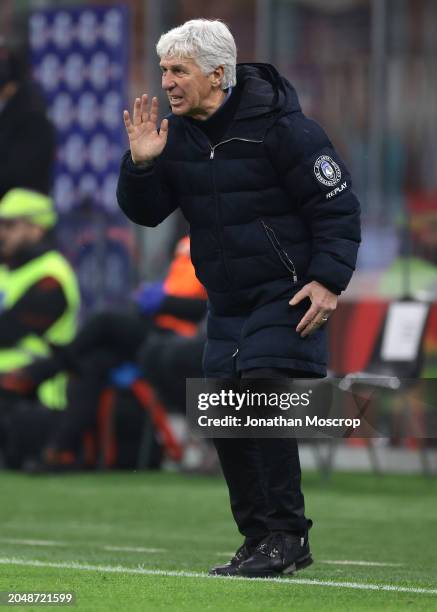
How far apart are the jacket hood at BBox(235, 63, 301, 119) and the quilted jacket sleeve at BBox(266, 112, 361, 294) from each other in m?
0.06

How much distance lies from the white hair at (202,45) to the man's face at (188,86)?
0.02 metres

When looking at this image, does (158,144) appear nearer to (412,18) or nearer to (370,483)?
(370,483)

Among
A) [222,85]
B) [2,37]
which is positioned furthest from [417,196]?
[222,85]

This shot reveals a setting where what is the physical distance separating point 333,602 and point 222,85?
1.81 m

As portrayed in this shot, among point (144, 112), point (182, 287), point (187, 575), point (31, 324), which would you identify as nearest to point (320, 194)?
point (144, 112)

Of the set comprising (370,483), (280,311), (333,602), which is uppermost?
(280,311)

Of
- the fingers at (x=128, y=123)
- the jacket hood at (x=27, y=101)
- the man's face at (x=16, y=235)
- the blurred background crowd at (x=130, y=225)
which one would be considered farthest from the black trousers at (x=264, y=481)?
the jacket hood at (x=27, y=101)

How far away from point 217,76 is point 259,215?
0.49 metres

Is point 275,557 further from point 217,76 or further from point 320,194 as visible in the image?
point 217,76

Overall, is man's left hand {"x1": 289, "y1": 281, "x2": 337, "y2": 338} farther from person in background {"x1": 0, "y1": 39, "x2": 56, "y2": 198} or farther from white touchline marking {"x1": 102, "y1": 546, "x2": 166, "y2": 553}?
person in background {"x1": 0, "y1": 39, "x2": 56, "y2": 198}

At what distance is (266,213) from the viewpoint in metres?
6.44

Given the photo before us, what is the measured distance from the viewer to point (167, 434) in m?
13.4

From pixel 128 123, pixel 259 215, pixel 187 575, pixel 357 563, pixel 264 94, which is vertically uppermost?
pixel 264 94

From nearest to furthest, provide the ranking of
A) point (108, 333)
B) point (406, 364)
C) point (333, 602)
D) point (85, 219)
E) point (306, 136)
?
point (333, 602)
point (306, 136)
point (406, 364)
point (108, 333)
point (85, 219)
